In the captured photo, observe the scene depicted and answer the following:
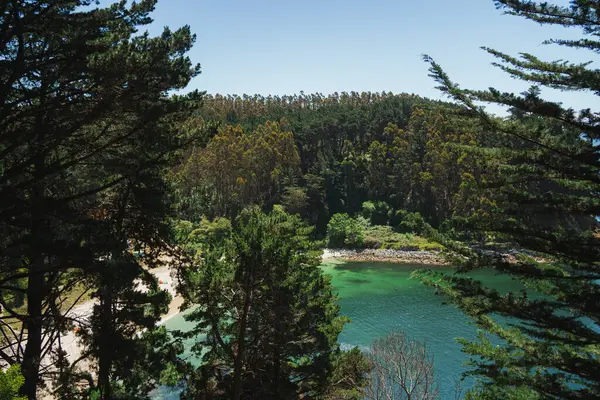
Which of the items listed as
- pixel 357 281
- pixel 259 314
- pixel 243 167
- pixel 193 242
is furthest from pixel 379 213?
pixel 259 314

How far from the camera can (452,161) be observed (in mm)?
44531

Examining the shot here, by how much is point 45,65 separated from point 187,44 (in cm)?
270

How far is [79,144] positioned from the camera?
24.1 feet

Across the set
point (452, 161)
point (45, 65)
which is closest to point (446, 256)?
point (45, 65)

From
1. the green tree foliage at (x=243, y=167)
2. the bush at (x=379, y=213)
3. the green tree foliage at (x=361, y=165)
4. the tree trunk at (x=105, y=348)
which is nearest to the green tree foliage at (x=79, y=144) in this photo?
the tree trunk at (x=105, y=348)

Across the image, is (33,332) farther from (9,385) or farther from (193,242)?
(193,242)

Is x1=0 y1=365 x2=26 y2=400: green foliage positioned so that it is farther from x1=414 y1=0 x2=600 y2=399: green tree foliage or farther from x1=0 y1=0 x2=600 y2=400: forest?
x1=414 y1=0 x2=600 y2=399: green tree foliage

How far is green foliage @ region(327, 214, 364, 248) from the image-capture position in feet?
152

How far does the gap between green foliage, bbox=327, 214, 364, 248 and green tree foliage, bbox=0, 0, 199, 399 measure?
3880 centimetres

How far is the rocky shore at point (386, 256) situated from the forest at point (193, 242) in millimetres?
27379

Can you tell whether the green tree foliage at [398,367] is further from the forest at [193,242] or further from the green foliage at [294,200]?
the green foliage at [294,200]

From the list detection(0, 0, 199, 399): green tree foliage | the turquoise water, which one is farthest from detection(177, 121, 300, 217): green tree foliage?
detection(0, 0, 199, 399): green tree foliage

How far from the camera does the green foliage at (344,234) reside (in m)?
46.2

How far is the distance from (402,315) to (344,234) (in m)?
23.1
